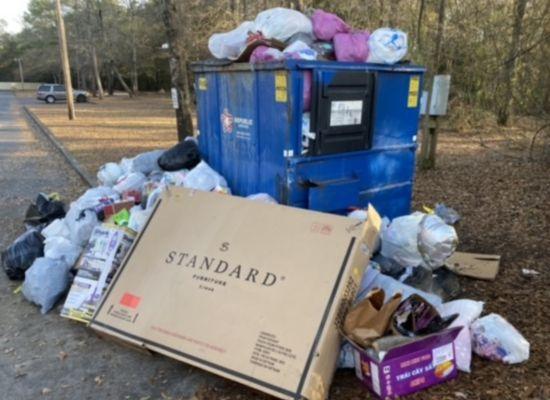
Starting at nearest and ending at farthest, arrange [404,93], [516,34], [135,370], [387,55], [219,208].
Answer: [135,370] → [219,208] → [387,55] → [404,93] → [516,34]

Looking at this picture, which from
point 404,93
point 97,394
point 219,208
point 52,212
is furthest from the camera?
point 52,212

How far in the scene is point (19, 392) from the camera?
271 cm

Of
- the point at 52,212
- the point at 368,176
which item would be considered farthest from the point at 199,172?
the point at 52,212

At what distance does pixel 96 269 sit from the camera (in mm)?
3473

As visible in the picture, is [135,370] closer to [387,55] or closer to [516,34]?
[387,55]

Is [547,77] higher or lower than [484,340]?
higher

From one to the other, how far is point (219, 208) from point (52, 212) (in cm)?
260

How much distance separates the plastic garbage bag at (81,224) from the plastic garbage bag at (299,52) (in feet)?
7.07

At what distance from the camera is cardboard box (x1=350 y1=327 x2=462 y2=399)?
2.40m

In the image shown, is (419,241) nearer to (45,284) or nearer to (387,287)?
(387,287)

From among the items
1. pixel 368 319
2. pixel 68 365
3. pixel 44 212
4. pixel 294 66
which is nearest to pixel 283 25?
pixel 294 66

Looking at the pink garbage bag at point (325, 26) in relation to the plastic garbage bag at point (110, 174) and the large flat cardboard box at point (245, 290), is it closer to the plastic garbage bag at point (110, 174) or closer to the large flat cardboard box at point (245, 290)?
the large flat cardboard box at point (245, 290)

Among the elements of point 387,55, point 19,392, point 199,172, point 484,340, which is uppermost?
point 387,55

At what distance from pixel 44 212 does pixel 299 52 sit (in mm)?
3176
